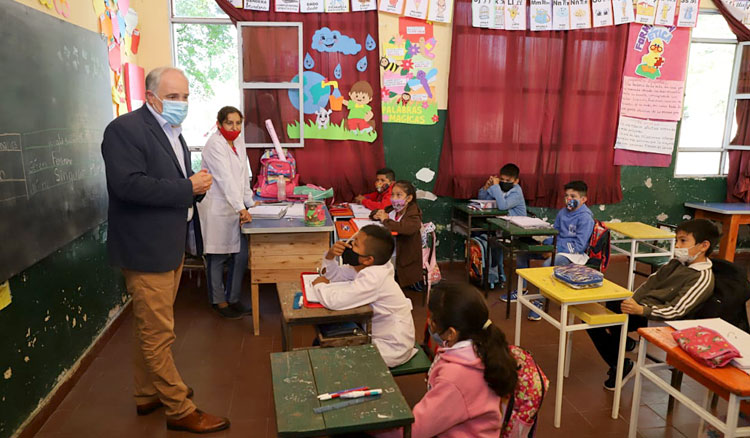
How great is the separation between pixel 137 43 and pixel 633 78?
4872 mm

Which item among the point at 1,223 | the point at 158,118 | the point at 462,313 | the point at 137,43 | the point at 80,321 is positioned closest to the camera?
the point at 462,313

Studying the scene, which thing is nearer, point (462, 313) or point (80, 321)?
point (462, 313)

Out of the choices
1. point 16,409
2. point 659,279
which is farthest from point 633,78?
point 16,409

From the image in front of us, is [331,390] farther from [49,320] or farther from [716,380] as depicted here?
[49,320]

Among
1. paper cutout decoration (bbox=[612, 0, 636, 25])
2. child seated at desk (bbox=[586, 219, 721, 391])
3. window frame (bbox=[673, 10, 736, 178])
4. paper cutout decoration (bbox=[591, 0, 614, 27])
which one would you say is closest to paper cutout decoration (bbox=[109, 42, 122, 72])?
child seated at desk (bbox=[586, 219, 721, 391])

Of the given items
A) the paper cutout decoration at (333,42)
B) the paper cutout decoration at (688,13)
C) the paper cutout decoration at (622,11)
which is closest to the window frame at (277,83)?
the paper cutout decoration at (333,42)

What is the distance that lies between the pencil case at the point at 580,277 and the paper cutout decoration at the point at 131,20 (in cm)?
399

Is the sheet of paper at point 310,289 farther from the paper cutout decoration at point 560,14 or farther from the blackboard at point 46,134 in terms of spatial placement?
the paper cutout decoration at point 560,14

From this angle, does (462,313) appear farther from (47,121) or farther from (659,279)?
(47,121)

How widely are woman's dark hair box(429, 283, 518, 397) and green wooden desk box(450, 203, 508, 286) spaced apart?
2.87m

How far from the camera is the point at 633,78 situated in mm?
5402

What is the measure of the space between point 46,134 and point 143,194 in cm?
89

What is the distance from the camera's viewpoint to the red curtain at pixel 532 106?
5.13m

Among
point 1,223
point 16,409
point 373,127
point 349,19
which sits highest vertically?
point 349,19
